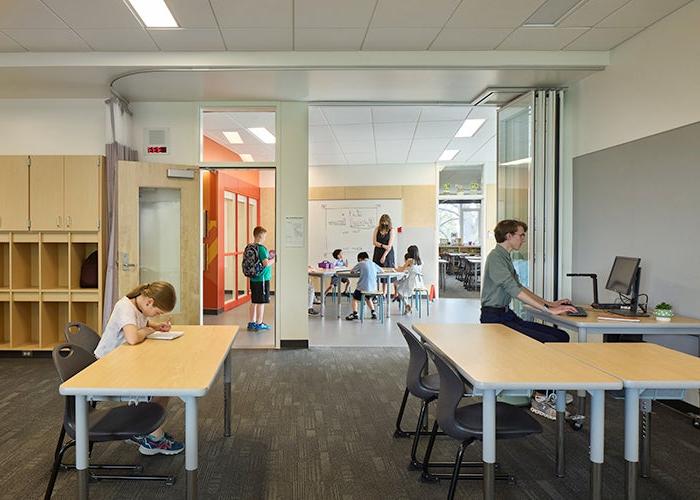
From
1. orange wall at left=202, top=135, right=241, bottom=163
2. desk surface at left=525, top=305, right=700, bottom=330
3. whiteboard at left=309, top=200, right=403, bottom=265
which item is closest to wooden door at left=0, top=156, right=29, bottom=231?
orange wall at left=202, top=135, right=241, bottom=163

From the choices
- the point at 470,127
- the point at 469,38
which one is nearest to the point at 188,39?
the point at 469,38

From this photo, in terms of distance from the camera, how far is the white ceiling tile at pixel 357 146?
9055mm

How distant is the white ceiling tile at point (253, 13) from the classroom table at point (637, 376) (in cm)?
318

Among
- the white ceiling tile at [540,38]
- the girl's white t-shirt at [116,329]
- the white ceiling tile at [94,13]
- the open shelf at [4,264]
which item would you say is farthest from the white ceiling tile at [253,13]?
the open shelf at [4,264]

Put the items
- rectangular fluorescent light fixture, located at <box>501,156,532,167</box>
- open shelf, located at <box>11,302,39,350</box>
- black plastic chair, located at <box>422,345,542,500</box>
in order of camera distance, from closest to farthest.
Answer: black plastic chair, located at <box>422,345,542,500</box>
rectangular fluorescent light fixture, located at <box>501,156,532,167</box>
open shelf, located at <box>11,302,39,350</box>

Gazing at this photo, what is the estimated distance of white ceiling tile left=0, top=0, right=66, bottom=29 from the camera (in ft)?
12.8

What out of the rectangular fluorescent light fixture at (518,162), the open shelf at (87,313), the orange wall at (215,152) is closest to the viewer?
the rectangular fluorescent light fixture at (518,162)

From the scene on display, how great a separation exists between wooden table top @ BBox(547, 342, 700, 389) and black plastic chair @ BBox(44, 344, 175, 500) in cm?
217

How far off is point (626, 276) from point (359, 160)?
7.47 meters

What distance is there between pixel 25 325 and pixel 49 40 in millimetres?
3210

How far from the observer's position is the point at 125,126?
19.4 ft

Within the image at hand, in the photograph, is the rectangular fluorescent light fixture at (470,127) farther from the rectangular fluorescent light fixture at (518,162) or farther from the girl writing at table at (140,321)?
the girl writing at table at (140,321)

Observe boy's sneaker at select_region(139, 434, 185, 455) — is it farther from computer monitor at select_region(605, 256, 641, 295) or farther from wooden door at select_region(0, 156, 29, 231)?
wooden door at select_region(0, 156, 29, 231)

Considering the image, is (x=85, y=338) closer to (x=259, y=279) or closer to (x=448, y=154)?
(x=259, y=279)
